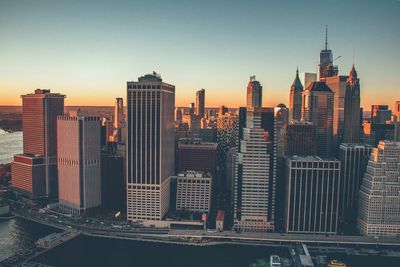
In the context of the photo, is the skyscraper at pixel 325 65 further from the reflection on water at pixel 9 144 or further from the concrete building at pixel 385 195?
the reflection on water at pixel 9 144

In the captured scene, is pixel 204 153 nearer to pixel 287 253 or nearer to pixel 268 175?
pixel 268 175

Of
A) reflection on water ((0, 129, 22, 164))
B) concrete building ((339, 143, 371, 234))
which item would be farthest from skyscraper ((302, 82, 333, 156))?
reflection on water ((0, 129, 22, 164))

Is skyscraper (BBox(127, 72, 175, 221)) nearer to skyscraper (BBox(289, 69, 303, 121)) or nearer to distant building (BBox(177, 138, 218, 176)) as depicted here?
distant building (BBox(177, 138, 218, 176))

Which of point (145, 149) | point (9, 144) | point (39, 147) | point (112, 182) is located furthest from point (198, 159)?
point (9, 144)

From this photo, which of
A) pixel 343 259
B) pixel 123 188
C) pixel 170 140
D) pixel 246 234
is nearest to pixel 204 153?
pixel 170 140

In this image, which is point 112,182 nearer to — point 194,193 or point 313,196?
point 194,193

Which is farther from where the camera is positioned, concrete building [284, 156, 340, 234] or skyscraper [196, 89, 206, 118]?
skyscraper [196, 89, 206, 118]
